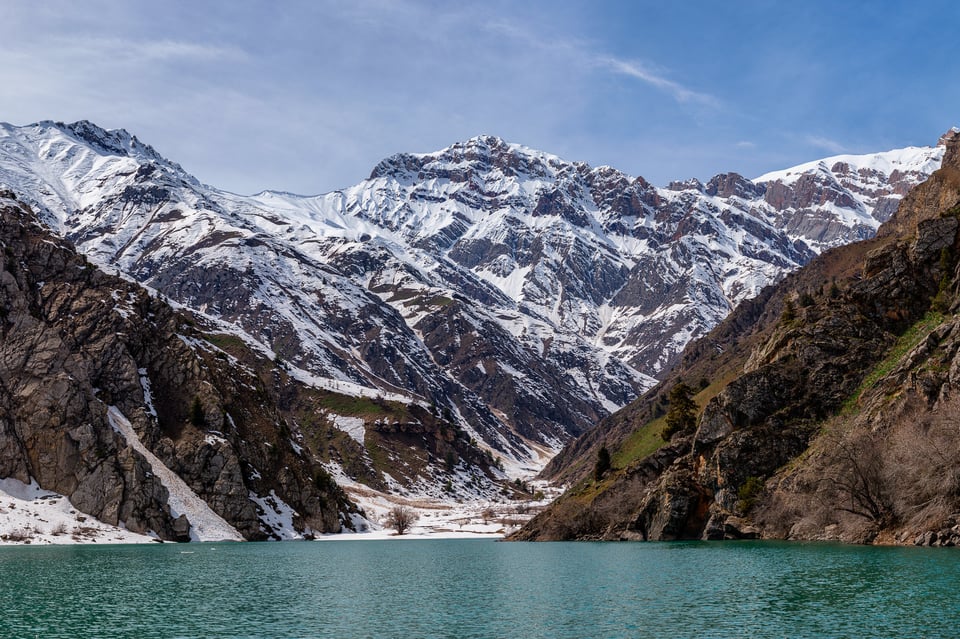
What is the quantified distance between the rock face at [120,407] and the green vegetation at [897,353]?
107 meters

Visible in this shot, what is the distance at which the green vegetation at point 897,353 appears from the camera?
362 feet

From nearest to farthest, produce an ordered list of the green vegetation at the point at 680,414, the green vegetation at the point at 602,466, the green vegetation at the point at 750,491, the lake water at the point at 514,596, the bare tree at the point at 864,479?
1. the lake water at the point at 514,596
2. the bare tree at the point at 864,479
3. the green vegetation at the point at 750,491
4. the green vegetation at the point at 680,414
5. the green vegetation at the point at 602,466

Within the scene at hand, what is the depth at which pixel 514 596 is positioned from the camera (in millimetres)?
64250

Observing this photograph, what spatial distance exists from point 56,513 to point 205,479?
27226mm

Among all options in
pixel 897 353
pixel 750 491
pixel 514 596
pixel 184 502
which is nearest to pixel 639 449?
→ pixel 750 491

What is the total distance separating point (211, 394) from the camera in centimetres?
17000

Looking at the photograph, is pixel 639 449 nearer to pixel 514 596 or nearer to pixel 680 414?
pixel 680 414

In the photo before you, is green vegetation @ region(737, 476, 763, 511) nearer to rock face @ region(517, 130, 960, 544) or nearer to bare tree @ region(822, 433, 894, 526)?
rock face @ region(517, 130, 960, 544)

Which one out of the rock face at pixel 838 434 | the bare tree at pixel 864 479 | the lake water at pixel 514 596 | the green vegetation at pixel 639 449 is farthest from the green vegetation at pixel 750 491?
the green vegetation at pixel 639 449

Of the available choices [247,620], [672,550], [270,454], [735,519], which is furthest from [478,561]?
[270,454]

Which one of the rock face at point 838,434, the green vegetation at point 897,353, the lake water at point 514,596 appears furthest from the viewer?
the green vegetation at point 897,353

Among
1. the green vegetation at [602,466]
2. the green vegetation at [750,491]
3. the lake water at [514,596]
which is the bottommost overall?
the lake water at [514,596]

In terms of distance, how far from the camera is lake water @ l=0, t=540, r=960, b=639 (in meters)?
47.7

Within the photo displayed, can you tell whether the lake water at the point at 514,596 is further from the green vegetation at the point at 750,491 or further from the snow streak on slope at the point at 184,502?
A: the snow streak on slope at the point at 184,502
